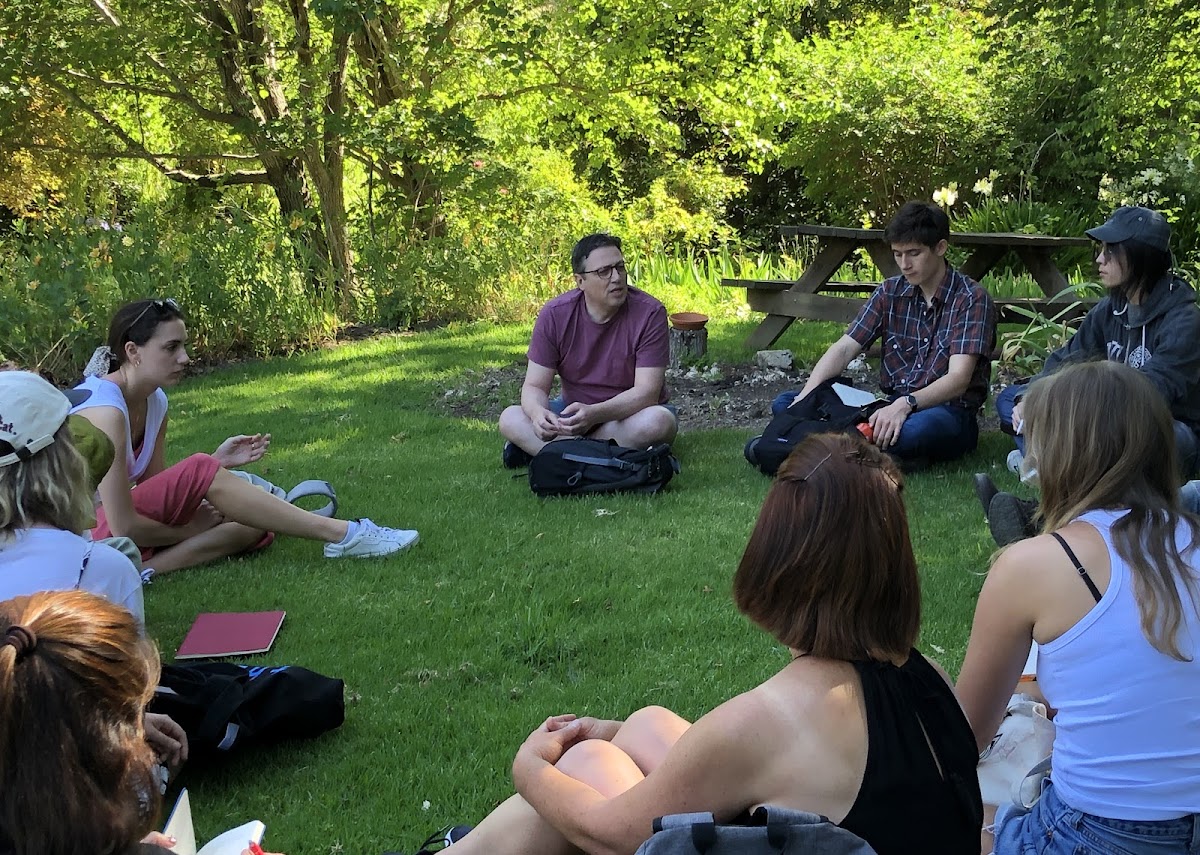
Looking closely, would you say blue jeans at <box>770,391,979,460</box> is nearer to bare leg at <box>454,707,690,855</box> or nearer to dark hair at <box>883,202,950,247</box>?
dark hair at <box>883,202,950,247</box>

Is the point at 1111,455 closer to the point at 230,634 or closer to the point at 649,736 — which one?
the point at 649,736

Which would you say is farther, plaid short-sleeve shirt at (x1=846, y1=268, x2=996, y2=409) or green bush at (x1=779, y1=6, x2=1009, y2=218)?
green bush at (x1=779, y1=6, x2=1009, y2=218)

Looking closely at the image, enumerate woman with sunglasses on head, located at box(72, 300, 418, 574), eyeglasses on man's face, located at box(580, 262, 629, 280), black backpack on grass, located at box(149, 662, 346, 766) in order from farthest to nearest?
eyeglasses on man's face, located at box(580, 262, 629, 280) → woman with sunglasses on head, located at box(72, 300, 418, 574) → black backpack on grass, located at box(149, 662, 346, 766)

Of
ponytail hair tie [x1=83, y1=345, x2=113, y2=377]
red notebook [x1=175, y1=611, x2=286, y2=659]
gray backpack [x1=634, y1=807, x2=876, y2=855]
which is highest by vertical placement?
ponytail hair tie [x1=83, y1=345, x2=113, y2=377]

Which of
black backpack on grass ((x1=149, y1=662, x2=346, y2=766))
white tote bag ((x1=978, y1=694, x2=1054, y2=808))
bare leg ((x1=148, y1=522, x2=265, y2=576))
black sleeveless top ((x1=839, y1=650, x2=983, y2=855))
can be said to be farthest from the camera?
bare leg ((x1=148, y1=522, x2=265, y2=576))

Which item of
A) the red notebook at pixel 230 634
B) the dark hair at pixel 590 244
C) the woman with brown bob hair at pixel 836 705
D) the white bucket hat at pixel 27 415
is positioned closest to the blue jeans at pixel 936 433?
the dark hair at pixel 590 244

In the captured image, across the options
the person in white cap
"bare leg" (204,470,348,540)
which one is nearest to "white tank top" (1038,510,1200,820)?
the person in white cap

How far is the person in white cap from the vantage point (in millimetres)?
2660

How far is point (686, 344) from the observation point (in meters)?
8.38

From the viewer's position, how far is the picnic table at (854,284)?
742 centimetres

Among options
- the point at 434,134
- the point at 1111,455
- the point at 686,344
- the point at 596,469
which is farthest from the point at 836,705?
the point at 434,134

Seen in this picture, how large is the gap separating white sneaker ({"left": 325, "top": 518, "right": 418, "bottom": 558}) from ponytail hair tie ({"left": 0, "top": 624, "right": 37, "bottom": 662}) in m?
3.19

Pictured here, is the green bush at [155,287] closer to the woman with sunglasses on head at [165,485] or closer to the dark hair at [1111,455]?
the woman with sunglasses on head at [165,485]

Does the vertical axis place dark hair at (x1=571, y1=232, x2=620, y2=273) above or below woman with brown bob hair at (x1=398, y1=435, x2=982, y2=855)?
above
